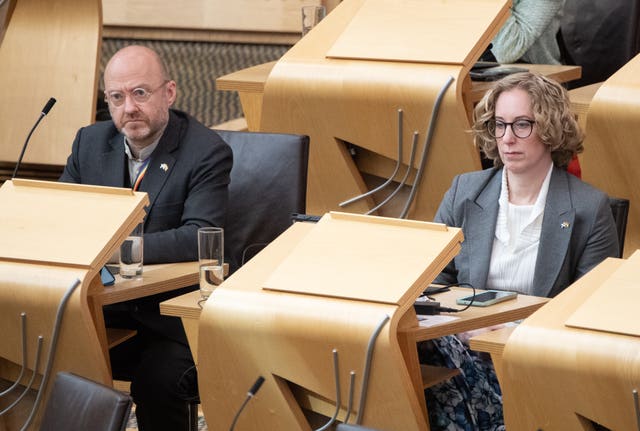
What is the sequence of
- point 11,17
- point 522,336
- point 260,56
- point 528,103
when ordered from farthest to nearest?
point 260,56, point 11,17, point 528,103, point 522,336

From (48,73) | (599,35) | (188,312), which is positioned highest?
(599,35)

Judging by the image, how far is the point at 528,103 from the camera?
3.38 m

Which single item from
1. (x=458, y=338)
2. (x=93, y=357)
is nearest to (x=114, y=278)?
(x=93, y=357)

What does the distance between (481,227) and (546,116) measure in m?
0.33

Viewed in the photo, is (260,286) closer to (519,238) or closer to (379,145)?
(519,238)

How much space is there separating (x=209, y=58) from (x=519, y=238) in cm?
285

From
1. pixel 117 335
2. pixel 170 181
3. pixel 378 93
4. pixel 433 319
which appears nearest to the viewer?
pixel 433 319

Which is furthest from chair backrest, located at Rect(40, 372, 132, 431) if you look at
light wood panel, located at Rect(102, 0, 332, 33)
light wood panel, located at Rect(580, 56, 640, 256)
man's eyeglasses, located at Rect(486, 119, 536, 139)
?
light wood panel, located at Rect(102, 0, 332, 33)

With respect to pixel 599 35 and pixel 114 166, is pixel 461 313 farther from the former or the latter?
pixel 599 35

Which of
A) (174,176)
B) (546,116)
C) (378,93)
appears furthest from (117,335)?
(546,116)

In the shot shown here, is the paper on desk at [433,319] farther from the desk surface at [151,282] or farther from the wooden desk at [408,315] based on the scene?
the desk surface at [151,282]

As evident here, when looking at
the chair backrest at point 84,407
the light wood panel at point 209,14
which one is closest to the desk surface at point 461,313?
the chair backrest at point 84,407

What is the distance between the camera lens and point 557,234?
331 centimetres

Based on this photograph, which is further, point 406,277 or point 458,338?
point 458,338
